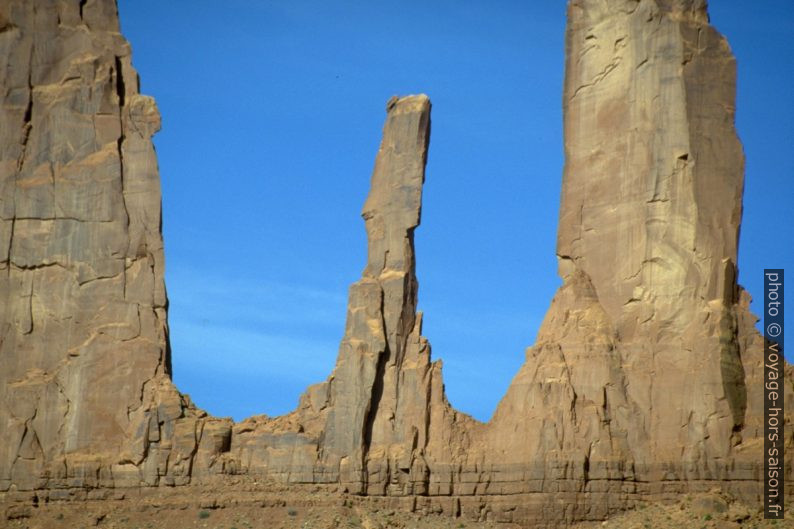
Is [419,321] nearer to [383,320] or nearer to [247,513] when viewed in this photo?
[383,320]

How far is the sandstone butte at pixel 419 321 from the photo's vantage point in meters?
90.1

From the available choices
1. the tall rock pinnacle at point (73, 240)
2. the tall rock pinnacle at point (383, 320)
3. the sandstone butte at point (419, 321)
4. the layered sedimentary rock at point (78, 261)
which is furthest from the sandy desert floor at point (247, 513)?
the tall rock pinnacle at point (73, 240)

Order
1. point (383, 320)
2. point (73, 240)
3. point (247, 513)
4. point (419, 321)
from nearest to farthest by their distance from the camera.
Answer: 1. point (247, 513)
2. point (383, 320)
3. point (419, 321)
4. point (73, 240)

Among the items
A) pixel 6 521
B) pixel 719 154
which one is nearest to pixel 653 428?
pixel 719 154

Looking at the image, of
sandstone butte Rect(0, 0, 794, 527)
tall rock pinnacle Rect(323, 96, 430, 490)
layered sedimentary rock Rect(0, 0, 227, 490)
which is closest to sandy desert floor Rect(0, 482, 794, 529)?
sandstone butte Rect(0, 0, 794, 527)

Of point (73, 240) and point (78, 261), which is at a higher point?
point (73, 240)

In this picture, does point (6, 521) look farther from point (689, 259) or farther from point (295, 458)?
point (689, 259)

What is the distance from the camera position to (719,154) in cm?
9212

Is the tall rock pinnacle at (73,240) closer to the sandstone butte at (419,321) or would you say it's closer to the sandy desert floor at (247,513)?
the sandstone butte at (419,321)

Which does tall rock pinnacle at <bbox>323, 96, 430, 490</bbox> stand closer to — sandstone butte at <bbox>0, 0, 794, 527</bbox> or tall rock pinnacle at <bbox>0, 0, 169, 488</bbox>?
sandstone butte at <bbox>0, 0, 794, 527</bbox>

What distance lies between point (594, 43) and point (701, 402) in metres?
14.1

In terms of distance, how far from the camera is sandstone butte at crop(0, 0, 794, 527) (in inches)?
3546

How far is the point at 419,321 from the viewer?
9344 cm

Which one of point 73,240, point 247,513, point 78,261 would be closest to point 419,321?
point 247,513
